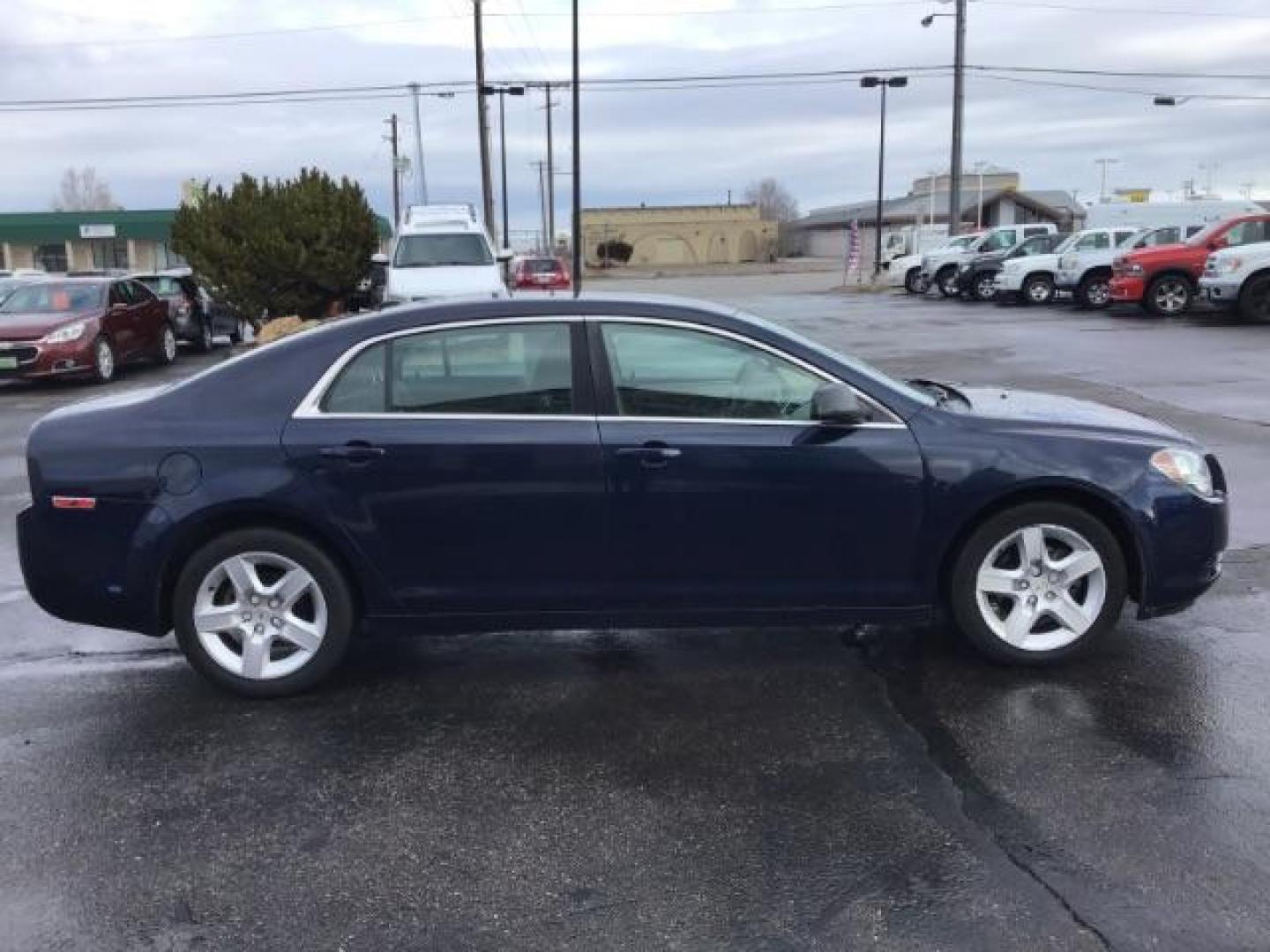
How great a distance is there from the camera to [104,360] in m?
16.2

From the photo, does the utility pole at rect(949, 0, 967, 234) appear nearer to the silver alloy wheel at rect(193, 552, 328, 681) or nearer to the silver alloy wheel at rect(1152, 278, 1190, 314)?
the silver alloy wheel at rect(1152, 278, 1190, 314)

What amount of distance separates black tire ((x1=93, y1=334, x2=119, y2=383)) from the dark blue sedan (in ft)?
41.1

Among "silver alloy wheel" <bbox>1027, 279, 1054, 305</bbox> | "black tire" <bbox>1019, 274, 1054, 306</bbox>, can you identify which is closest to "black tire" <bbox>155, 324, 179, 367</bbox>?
"black tire" <bbox>1019, 274, 1054, 306</bbox>

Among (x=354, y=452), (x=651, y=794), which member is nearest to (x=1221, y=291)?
(x=354, y=452)

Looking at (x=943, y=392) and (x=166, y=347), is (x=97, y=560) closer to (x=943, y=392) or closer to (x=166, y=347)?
(x=943, y=392)

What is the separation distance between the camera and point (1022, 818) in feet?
11.7

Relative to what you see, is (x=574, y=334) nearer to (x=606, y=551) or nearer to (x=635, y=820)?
(x=606, y=551)

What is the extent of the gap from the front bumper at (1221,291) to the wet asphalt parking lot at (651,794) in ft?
53.9

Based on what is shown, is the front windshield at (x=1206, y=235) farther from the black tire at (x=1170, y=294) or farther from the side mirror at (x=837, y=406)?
the side mirror at (x=837, y=406)

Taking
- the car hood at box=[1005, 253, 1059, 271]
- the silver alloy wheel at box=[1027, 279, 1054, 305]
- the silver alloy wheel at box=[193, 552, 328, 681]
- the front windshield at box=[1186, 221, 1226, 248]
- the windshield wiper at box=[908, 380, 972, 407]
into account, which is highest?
the front windshield at box=[1186, 221, 1226, 248]

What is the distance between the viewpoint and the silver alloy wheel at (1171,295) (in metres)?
22.7

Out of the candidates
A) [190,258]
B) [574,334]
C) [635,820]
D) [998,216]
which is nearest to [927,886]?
[635,820]

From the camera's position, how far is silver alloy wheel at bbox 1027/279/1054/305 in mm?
28547

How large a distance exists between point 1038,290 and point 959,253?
620cm
